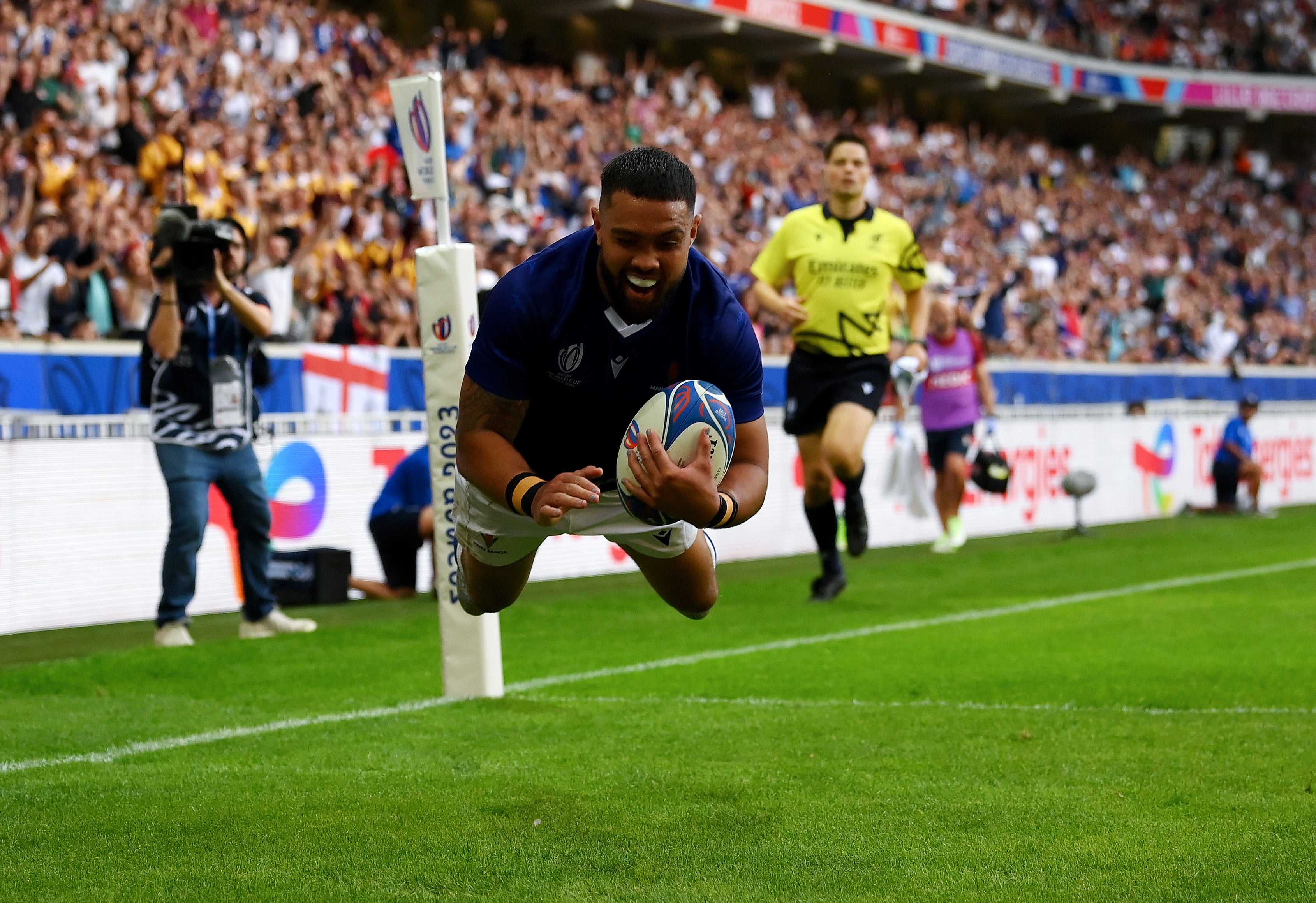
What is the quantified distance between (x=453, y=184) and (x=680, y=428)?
15643 millimetres

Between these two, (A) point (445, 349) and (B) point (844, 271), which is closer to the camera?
(A) point (445, 349)

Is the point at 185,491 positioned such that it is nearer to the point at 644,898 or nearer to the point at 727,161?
the point at 644,898

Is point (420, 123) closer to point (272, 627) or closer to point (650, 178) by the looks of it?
point (650, 178)

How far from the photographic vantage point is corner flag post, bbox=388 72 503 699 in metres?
7.19

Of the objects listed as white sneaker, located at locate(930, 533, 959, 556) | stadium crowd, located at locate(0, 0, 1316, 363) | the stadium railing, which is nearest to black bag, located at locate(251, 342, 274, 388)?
stadium crowd, located at locate(0, 0, 1316, 363)

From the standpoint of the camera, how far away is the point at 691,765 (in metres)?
5.70

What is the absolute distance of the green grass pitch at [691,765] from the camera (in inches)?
166

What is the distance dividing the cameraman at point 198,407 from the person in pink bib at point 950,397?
705cm

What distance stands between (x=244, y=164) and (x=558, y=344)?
13.1 metres

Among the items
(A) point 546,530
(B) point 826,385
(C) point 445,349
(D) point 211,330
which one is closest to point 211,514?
(D) point 211,330

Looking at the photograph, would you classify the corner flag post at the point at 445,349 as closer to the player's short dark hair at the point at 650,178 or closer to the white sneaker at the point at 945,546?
the player's short dark hair at the point at 650,178

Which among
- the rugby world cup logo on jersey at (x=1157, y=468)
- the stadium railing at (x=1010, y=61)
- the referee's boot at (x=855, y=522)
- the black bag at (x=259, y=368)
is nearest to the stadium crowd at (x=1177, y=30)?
the stadium railing at (x=1010, y=61)

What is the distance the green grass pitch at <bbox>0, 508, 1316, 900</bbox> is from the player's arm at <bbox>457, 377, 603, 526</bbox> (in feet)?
3.29

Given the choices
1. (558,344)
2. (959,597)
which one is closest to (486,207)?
(959,597)
